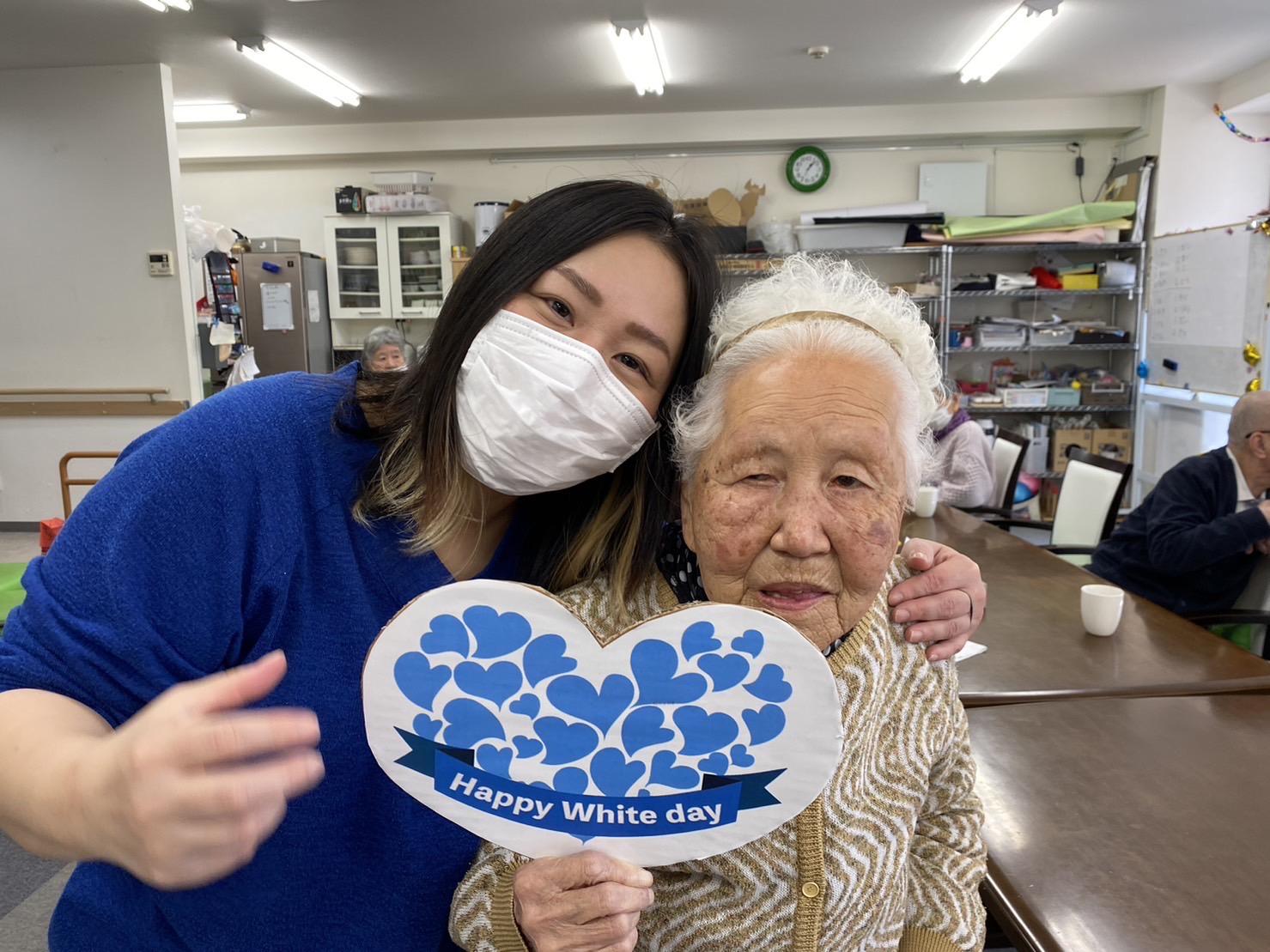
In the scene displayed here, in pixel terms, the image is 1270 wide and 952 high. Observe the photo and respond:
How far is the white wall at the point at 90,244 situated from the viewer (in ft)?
19.8

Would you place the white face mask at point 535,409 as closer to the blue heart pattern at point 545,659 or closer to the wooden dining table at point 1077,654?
the blue heart pattern at point 545,659

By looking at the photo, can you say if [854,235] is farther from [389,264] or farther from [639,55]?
[389,264]

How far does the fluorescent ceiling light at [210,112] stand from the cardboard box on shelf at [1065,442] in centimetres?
795

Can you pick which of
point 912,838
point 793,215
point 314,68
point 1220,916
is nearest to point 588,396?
point 912,838

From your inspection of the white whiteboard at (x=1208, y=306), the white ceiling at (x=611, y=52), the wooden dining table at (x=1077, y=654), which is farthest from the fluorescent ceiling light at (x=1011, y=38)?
the wooden dining table at (x=1077, y=654)

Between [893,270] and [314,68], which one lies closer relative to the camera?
[314,68]

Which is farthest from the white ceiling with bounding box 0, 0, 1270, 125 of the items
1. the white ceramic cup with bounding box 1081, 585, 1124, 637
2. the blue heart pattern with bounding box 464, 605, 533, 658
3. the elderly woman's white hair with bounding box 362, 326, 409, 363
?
the blue heart pattern with bounding box 464, 605, 533, 658

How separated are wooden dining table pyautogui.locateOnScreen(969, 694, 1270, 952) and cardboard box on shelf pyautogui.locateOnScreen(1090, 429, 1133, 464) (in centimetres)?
677

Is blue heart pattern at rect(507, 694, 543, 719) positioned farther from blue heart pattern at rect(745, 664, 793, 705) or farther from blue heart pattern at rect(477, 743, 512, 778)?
blue heart pattern at rect(745, 664, 793, 705)

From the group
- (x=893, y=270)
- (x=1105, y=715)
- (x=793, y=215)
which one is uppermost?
(x=793, y=215)

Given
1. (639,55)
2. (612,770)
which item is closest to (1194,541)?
(612,770)

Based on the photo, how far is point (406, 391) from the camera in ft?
3.84

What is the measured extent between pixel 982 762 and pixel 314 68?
6467mm

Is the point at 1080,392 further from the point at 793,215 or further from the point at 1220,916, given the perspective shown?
the point at 1220,916
